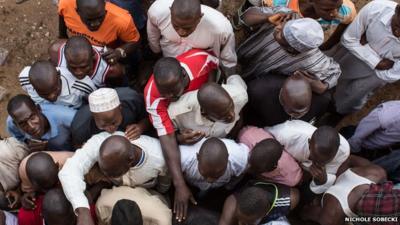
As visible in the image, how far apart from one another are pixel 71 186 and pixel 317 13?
1.98 metres

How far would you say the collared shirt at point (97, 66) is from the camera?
3684 millimetres

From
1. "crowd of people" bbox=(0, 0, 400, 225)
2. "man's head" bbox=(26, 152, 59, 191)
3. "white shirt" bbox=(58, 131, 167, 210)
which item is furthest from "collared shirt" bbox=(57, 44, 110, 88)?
"man's head" bbox=(26, 152, 59, 191)

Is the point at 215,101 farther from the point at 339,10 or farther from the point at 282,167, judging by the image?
the point at 339,10

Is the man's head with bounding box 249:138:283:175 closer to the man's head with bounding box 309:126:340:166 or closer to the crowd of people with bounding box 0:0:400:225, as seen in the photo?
the crowd of people with bounding box 0:0:400:225

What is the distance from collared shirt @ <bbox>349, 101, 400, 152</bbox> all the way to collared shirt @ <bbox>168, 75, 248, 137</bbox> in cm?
91

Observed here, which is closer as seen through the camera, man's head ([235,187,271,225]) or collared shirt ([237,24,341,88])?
man's head ([235,187,271,225])

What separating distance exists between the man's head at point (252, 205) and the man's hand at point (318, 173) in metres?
0.38

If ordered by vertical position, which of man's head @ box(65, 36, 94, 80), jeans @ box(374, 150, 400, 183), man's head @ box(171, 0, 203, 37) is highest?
man's head @ box(171, 0, 203, 37)

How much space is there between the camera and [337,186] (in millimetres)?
3518

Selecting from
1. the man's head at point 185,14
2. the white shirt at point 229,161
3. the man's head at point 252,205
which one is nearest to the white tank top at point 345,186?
the man's head at point 252,205

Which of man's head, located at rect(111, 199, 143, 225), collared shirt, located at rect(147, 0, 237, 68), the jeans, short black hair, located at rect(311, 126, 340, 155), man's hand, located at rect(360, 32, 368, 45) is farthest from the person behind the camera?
man's hand, located at rect(360, 32, 368, 45)

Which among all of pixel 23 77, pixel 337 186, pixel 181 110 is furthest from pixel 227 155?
pixel 23 77

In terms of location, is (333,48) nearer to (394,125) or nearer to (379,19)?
(379,19)

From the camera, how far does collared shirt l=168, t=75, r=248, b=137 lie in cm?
346
